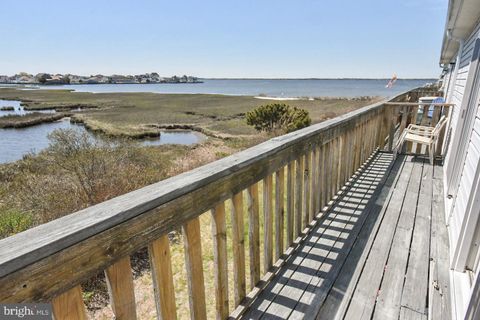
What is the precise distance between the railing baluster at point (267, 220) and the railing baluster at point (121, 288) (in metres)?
1.05

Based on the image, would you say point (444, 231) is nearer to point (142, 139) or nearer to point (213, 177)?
point (213, 177)

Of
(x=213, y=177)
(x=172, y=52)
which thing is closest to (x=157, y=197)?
(x=213, y=177)

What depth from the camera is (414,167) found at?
15.0ft

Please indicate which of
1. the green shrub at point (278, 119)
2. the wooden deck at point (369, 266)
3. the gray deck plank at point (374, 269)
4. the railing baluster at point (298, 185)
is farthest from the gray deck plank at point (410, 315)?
the green shrub at point (278, 119)

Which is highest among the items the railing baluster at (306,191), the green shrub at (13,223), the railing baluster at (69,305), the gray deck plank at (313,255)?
the railing baluster at (69,305)

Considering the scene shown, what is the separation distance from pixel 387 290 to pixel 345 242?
0.59m

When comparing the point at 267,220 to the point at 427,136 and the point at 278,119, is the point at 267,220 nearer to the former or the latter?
the point at 427,136

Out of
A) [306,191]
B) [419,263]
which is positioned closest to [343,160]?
[306,191]

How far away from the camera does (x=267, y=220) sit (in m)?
1.99

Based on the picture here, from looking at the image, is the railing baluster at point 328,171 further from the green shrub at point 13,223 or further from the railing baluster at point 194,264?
the green shrub at point 13,223

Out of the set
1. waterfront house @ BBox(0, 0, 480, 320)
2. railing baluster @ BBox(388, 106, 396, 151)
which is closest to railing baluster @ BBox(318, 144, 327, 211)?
waterfront house @ BBox(0, 0, 480, 320)

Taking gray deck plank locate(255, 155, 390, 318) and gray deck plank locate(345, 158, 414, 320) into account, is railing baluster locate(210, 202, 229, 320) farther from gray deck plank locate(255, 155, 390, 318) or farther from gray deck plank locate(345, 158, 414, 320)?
gray deck plank locate(345, 158, 414, 320)

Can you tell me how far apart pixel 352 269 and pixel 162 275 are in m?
1.57

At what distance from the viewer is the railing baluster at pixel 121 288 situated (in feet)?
3.15
